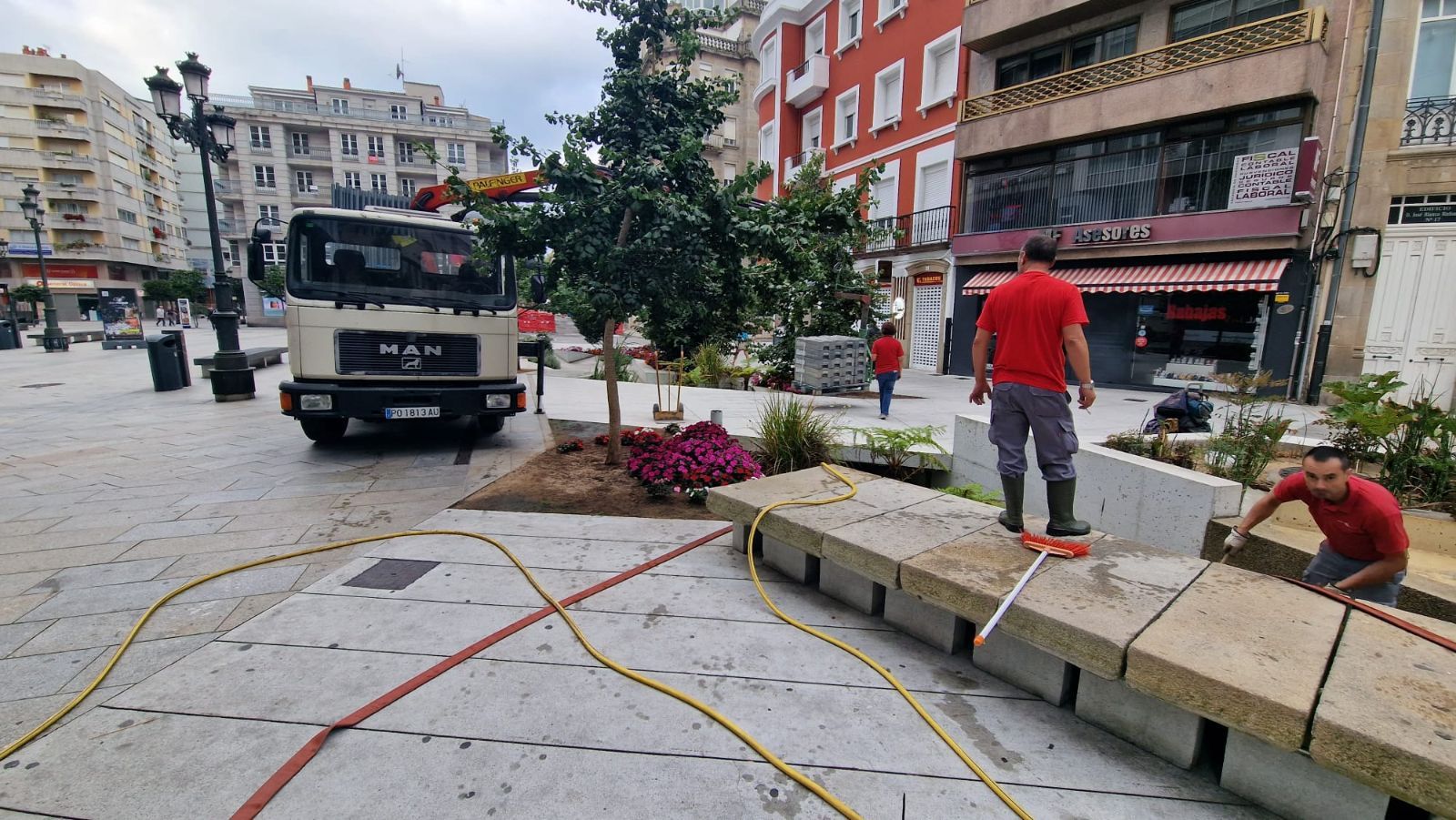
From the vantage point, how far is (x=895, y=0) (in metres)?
20.7

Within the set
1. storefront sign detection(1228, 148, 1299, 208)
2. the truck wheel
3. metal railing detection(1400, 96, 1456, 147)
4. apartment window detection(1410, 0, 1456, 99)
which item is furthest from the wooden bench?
apartment window detection(1410, 0, 1456, 99)

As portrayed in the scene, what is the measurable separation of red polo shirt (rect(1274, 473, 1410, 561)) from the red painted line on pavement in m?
3.67

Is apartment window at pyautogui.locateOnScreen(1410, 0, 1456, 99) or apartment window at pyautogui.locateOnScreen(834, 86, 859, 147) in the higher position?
apartment window at pyautogui.locateOnScreen(834, 86, 859, 147)

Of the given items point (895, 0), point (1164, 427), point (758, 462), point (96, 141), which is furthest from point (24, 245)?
point (1164, 427)

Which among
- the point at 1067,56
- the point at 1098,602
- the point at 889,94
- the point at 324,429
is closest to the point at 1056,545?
the point at 1098,602

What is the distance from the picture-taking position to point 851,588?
357 cm

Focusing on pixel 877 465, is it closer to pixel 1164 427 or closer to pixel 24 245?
pixel 1164 427

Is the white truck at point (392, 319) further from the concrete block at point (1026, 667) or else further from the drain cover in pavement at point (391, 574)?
the concrete block at point (1026, 667)

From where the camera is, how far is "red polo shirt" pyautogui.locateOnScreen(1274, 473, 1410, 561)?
321cm

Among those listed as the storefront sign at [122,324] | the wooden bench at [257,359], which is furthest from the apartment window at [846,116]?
the storefront sign at [122,324]

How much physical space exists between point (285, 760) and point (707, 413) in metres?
8.02

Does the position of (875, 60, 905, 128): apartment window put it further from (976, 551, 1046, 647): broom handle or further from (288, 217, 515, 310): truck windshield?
(976, 551, 1046, 647): broom handle

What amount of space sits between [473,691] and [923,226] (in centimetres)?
2021

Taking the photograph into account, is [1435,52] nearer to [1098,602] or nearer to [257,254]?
[1098,602]
